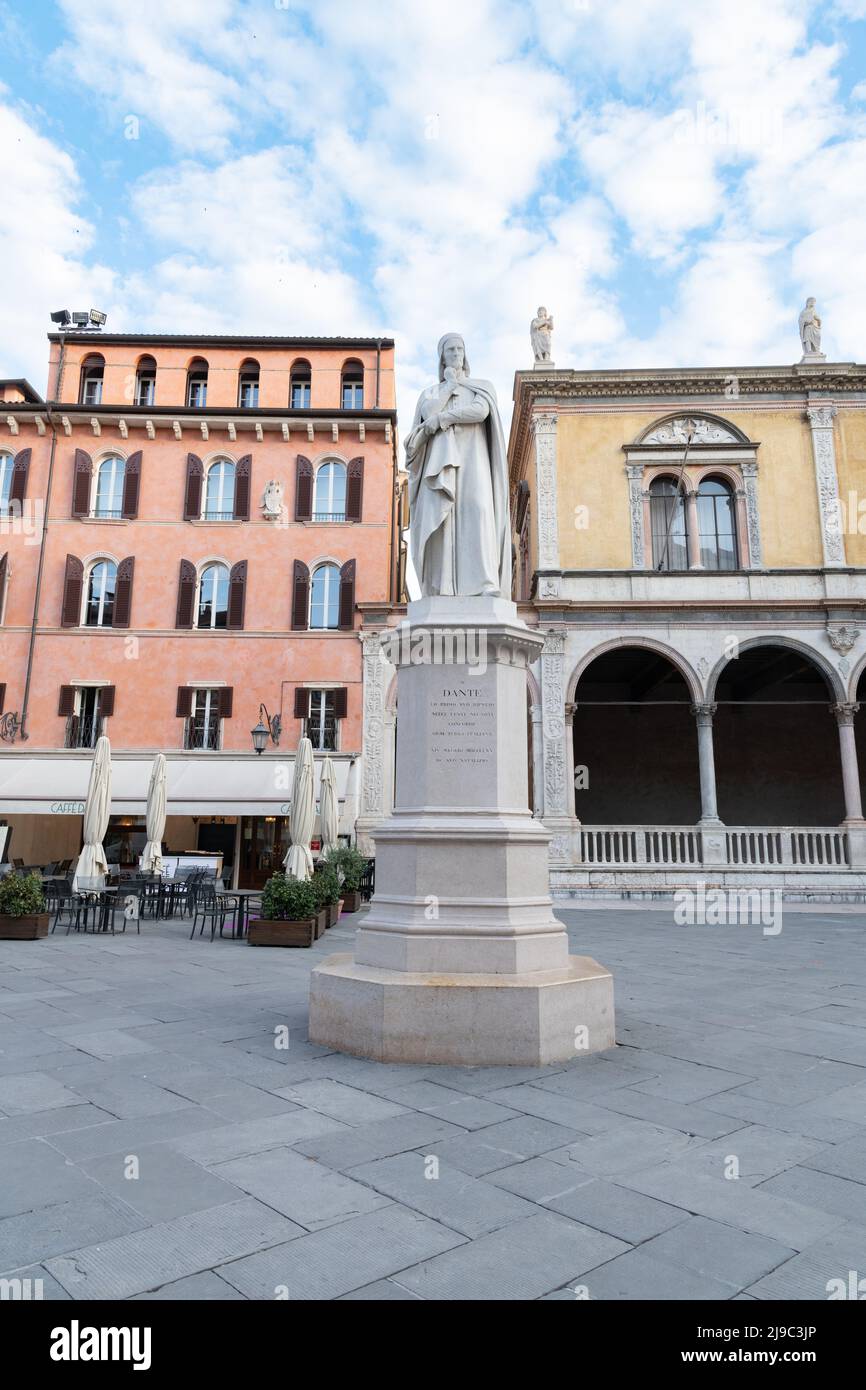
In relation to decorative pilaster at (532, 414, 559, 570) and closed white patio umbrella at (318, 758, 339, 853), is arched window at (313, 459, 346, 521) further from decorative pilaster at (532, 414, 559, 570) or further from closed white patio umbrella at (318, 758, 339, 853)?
closed white patio umbrella at (318, 758, 339, 853)

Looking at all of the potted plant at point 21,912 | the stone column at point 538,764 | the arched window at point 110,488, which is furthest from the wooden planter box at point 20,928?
the arched window at point 110,488

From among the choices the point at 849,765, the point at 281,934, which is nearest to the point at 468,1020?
the point at 281,934

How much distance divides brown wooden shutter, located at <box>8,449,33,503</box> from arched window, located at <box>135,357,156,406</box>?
379 cm

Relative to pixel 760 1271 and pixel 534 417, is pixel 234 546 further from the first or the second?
pixel 760 1271

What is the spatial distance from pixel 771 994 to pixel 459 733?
394 centimetres

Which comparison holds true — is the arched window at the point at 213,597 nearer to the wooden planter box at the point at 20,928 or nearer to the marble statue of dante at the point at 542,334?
the marble statue of dante at the point at 542,334

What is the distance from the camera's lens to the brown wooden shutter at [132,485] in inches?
921

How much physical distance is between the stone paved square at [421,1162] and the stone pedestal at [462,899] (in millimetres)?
221

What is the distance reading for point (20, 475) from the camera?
23422 mm

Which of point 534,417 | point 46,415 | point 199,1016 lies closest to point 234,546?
point 46,415

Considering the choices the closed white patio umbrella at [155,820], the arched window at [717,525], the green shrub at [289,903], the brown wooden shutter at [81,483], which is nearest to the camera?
the green shrub at [289,903]

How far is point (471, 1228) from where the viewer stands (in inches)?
107

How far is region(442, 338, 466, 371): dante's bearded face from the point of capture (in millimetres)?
6379

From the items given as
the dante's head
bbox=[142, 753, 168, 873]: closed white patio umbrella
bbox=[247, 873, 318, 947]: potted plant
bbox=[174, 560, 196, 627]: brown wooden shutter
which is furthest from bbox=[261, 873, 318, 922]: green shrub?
bbox=[174, 560, 196, 627]: brown wooden shutter
